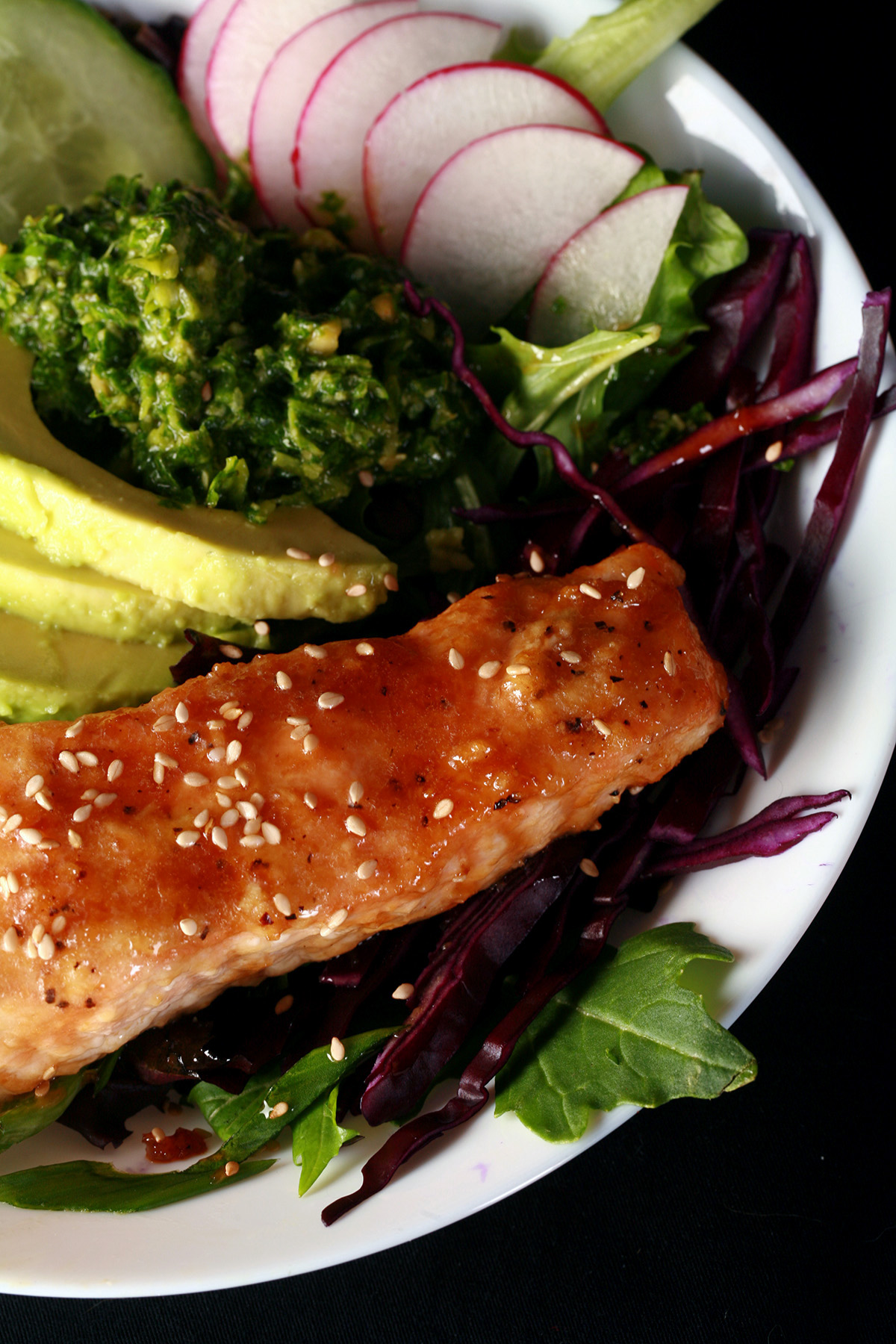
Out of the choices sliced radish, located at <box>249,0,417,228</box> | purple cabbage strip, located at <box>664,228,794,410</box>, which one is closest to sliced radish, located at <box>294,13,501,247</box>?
sliced radish, located at <box>249,0,417,228</box>

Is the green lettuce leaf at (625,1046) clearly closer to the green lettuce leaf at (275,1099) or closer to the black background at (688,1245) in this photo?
the green lettuce leaf at (275,1099)

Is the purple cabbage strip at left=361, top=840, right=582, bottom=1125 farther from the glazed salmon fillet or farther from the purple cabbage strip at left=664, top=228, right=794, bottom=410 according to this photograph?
the purple cabbage strip at left=664, top=228, right=794, bottom=410

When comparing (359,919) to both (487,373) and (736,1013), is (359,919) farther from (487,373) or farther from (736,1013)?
(487,373)

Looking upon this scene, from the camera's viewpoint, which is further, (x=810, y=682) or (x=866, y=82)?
(x=866, y=82)

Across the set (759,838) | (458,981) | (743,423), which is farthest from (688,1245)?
(743,423)

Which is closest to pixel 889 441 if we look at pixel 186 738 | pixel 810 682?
pixel 810 682
